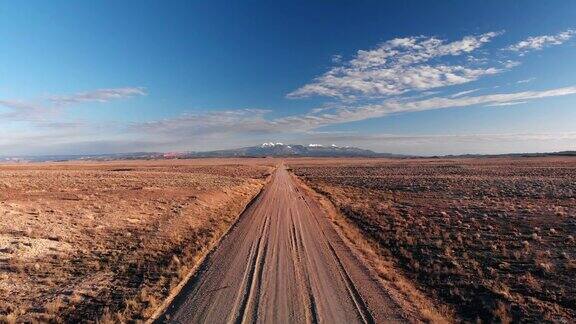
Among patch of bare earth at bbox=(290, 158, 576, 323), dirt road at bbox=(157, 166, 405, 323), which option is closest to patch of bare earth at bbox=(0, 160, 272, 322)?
dirt road at bbox=(157, 166, 405, 323)

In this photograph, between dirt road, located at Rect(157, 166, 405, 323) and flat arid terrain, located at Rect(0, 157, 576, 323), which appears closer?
dirt road, located at Rect(157, 166, 405, 323)

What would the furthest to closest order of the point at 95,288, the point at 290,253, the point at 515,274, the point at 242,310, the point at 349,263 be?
1. the point at 290,253
2. the point at 349,263
3. the point at 515,274
4. the point at 95,288
5. the point at 242,310

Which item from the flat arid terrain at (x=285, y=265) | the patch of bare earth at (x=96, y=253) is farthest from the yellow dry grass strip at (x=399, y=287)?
the patch of bare earth at (x=96, y=253)

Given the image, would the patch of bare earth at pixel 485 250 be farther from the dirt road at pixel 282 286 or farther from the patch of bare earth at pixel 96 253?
the patch of bare earth at pixel 96 253

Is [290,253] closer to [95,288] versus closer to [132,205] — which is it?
[95,288]

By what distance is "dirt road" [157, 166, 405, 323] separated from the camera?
974cm

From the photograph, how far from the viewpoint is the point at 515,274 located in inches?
531

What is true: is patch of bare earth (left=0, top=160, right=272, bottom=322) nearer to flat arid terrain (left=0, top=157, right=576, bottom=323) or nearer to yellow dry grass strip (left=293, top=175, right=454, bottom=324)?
flat arid terrain (left=0, top=157, right=576, bottom=323)

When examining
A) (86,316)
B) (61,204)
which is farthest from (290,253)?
(61,204)

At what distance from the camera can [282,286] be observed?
38.7 feet

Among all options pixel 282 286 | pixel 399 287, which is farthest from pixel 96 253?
pixel 399 287

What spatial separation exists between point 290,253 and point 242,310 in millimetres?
5912

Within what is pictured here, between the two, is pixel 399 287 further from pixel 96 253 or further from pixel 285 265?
pixel 96 253

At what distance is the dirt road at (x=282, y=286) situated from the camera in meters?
9.74
